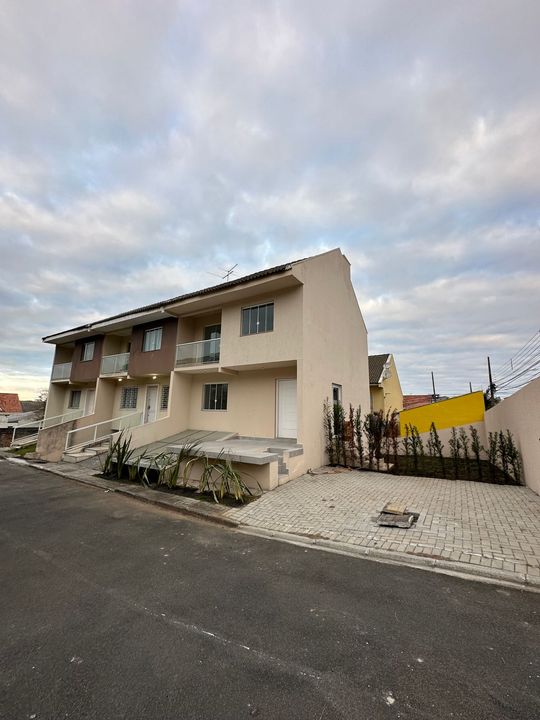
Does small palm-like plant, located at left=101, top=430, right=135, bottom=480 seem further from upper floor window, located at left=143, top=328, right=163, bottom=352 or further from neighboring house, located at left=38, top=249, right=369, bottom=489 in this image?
upper floor window, located at left=143, top=328, right=163, bottom=352

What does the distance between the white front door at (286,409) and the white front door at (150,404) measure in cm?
774

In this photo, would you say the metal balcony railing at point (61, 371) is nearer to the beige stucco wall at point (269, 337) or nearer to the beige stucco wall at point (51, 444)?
the beige stucco wall at point (51, 444)

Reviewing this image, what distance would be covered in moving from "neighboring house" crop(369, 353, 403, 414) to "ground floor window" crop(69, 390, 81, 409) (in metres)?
19.7

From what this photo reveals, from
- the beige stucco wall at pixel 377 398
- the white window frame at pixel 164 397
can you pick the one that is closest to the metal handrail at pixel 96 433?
the white window frame at pixel 164 397

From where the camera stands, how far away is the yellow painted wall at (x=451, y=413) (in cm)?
A: 1425

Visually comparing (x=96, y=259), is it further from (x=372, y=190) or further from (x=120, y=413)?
(x=372, y=190)

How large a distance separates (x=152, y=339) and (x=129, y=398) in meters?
4.37

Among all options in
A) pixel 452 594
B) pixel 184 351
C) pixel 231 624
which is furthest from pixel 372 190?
pixel 231 624

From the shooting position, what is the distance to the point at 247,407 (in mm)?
12758

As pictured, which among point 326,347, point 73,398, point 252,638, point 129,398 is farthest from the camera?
point 73,398

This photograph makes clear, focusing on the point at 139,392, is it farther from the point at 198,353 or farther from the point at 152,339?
the point at 198,353

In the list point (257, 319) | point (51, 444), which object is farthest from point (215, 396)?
point (51, 444)

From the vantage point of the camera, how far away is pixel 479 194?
9.97 m

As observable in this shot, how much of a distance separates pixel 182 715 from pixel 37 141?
12908 mm
